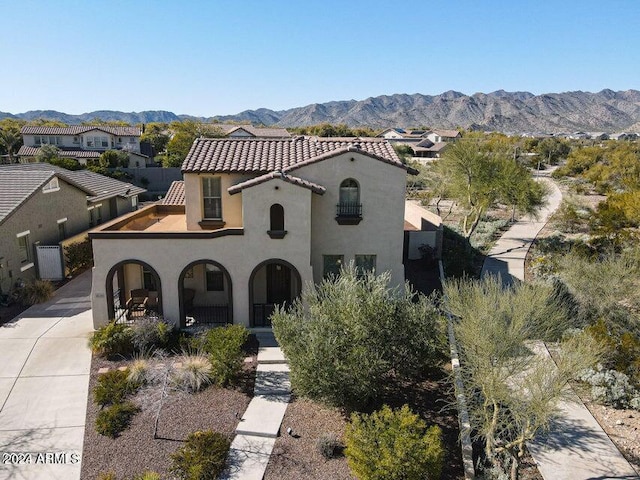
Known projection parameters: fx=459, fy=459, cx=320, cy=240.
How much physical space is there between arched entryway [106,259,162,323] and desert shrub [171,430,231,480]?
7825 millimetres

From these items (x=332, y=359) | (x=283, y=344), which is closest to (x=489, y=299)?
(x=332, y=359)

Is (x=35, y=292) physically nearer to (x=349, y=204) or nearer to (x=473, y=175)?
(x=349, y=204)

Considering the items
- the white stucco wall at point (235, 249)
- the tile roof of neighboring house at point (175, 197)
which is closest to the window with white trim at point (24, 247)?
the tile roof of neighboring house at point (175, 197)

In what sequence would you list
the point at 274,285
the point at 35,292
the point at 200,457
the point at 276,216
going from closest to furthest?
the point at 200,457, the point at 276,216, the point at 274,285, the point at 35,292

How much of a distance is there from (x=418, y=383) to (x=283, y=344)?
5.04 metres

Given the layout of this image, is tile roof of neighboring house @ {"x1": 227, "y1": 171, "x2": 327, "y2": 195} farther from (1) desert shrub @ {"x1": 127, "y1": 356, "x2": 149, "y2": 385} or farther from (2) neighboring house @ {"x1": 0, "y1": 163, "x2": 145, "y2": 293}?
(2) neighboring house @ {"x1": 0, "y1": 163, "x2": 145, "y2": 293}

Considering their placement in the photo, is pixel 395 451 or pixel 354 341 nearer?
pixel 395 451

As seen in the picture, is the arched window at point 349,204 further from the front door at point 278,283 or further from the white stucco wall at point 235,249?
the front door at point 278,283

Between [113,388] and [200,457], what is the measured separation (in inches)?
181

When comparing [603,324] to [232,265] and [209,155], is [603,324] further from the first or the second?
[209,155]

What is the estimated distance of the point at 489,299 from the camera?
13.0 meters

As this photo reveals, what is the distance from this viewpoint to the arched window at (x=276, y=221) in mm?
17609

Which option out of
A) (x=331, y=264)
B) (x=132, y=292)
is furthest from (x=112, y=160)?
(x=331, y=264)

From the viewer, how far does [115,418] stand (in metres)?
12.3
